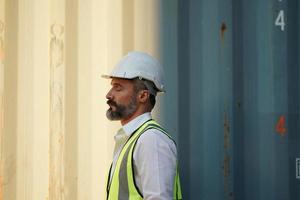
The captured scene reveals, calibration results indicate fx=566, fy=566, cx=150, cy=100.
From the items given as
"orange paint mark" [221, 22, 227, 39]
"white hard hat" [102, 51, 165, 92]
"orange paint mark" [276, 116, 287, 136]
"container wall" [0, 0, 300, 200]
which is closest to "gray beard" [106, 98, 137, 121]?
"white hard hat" [102, 51, 165, 92]

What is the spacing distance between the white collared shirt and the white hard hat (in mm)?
298

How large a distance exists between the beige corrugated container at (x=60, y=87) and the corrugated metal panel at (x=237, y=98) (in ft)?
1.02

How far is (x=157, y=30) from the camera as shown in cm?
345

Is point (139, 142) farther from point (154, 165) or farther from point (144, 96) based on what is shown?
point (144, 96)

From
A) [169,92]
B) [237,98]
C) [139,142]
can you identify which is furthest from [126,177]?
[237,98]

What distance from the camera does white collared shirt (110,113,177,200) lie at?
234cm

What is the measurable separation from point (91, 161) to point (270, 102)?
115 centimetres

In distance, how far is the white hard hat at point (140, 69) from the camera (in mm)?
2641

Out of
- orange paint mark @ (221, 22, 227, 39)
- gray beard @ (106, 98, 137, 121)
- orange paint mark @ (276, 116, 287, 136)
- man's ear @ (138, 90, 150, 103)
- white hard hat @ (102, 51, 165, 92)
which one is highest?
orange paint mark @ (221, 22, 227, 39)

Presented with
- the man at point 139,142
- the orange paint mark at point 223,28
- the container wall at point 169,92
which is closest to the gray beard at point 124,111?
the man at point 139,142

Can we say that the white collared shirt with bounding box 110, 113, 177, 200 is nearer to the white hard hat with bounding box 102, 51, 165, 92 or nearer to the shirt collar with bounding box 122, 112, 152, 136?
the shirt collar with bounding box 122, 112, 152, 136

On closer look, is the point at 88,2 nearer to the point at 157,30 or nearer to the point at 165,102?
the point at 157,30

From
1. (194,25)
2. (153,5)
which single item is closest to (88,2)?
(153,5)

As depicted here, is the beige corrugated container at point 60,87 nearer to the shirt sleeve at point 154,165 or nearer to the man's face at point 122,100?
the man's face at point 122,100
